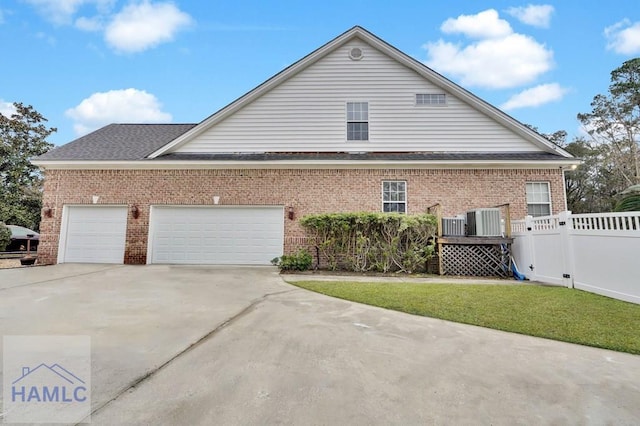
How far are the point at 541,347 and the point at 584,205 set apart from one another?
111ft

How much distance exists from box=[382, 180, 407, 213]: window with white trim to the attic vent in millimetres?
4874

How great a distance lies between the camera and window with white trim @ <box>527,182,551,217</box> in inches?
384

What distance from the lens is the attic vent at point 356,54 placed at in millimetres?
11070

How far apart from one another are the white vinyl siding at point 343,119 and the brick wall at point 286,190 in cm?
109

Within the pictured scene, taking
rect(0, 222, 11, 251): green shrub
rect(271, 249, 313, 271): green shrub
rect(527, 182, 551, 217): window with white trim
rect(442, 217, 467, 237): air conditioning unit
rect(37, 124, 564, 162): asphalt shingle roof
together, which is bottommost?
rect(271, 249, 313, 271): green shrub

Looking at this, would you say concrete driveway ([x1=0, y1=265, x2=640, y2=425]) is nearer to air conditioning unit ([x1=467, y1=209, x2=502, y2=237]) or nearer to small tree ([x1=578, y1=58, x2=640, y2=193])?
air conditioning unit ([x1=467, y1=209, x2=502, y2=237])

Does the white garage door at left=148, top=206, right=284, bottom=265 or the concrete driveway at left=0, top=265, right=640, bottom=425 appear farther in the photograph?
the white garage door at left=148, top=206, right=284, bottom=265

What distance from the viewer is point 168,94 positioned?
15523 millimetres

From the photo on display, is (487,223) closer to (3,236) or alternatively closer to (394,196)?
(394,196)

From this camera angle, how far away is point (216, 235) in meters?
10.1

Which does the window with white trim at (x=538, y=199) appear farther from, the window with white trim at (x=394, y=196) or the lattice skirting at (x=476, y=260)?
the window with white trim at (x=394, y=196)

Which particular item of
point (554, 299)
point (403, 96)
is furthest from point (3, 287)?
point (403, 96)

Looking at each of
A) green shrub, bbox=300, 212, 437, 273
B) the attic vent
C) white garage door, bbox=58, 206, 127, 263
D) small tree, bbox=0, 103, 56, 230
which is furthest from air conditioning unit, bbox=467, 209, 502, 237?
small tree, bbox=0, 103, 56, 230

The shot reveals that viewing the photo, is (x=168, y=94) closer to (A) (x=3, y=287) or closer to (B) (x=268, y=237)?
(B) (x=268, y=237)
